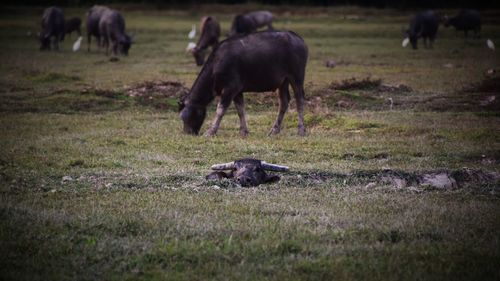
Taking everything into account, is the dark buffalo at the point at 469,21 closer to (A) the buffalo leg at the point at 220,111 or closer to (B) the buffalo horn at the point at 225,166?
(A) the buffalo leg at the point at 220,111

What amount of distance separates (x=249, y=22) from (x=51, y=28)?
11730 millimetres

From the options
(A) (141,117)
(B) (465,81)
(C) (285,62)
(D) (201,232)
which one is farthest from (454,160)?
(B) (465,81)

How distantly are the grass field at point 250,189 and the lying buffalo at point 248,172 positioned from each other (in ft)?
0.59

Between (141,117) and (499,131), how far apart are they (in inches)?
332

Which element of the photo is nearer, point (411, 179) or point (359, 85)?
point (411, 179)

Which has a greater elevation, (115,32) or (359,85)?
(359,85)

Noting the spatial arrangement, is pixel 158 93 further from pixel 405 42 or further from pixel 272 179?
pixel 405 42

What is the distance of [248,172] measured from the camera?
10.3m

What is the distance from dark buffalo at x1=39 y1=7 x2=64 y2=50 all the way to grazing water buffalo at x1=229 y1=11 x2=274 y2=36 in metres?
9.58

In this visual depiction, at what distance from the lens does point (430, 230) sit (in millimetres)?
7797

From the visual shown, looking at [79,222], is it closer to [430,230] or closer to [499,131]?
[430,230]

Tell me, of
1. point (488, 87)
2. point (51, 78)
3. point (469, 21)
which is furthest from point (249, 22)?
point (488, 87)

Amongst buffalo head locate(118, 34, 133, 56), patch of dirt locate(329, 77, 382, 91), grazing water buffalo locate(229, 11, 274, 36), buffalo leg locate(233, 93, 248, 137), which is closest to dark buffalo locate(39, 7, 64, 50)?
buffalo head locate(118, 34, 133, 56)

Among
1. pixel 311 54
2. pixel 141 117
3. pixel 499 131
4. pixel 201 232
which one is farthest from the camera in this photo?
pixel 311 54
